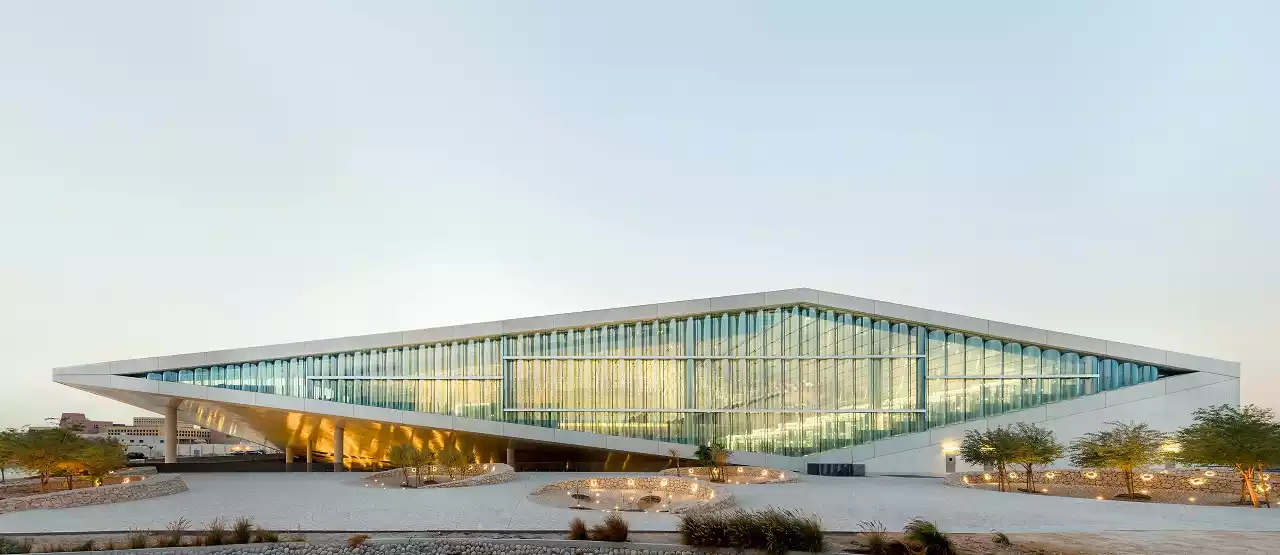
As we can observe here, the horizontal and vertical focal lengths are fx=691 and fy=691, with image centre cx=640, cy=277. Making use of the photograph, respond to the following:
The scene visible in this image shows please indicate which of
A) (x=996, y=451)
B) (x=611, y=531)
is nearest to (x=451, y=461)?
(x=611, y=531)

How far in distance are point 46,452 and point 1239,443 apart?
113ft

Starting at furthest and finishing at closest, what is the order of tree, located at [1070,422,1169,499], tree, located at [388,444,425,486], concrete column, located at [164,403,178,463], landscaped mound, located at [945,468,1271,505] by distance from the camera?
concrete column, located at [164,403,178,463] → tree, located at [388,444,425,486] → tree, located at [1070,422,1169,499] → landscaped mound, located at [945,468,1271,505]

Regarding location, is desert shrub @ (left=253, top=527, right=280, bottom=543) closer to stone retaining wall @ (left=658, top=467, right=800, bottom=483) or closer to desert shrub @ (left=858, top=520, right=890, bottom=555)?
desert shrub @ (left=858, top=520, right=890, bottom=555)

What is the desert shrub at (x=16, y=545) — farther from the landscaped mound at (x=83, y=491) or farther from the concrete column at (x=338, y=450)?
the concrete column at (x=338, y=450)

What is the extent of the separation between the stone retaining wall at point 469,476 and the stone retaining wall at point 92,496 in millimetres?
7154

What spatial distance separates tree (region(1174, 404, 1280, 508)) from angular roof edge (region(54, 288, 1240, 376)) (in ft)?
31.9

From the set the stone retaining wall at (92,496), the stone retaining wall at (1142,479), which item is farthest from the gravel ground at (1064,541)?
the stone retaining wall at (1142,479)

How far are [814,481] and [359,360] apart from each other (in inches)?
820

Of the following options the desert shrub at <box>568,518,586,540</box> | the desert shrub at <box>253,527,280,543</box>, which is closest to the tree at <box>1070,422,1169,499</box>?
the desert shrub at <box>568,518,586,540</box>

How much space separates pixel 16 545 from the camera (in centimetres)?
1337

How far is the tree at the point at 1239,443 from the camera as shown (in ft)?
61.0

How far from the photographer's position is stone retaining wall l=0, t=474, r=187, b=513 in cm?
1870

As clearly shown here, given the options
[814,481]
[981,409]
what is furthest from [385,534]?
[981,409]

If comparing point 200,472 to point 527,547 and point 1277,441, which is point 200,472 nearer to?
point 527,547
